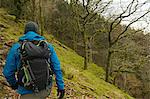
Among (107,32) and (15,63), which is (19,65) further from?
(107,32)

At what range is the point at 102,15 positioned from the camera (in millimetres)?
26531

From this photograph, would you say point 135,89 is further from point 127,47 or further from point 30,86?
point 30,86

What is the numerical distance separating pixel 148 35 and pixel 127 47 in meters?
2.39

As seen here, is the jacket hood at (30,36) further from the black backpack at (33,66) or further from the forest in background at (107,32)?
the forest in background at (107,32)

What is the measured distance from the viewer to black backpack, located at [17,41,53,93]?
16.4 feet

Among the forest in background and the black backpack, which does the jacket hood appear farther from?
the forest in background

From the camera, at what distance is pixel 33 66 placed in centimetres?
502

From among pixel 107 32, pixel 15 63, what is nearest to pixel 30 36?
pixel 15 63

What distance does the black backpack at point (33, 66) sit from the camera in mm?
5004

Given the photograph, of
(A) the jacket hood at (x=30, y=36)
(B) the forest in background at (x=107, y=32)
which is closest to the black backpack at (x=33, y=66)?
(A) the jacket hood at (x=30, y=36)

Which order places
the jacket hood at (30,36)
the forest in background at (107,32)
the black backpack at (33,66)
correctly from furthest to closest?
the forest in background at (107,32) < the jacket hood at (30,36) < the black backpack at (33,66)

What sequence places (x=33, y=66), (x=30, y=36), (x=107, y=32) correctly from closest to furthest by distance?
(x=33, y=66), (x=30, y=36), (x=107, y=32)

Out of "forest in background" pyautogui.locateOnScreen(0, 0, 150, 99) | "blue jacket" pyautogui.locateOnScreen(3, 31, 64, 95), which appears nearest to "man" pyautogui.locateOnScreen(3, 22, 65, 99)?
"blue jacket" pyautogui.locateOnScreen(3, 31, 64, 95)

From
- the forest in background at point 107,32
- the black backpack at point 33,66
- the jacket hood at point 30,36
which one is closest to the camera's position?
the black backpack at point 33,66
